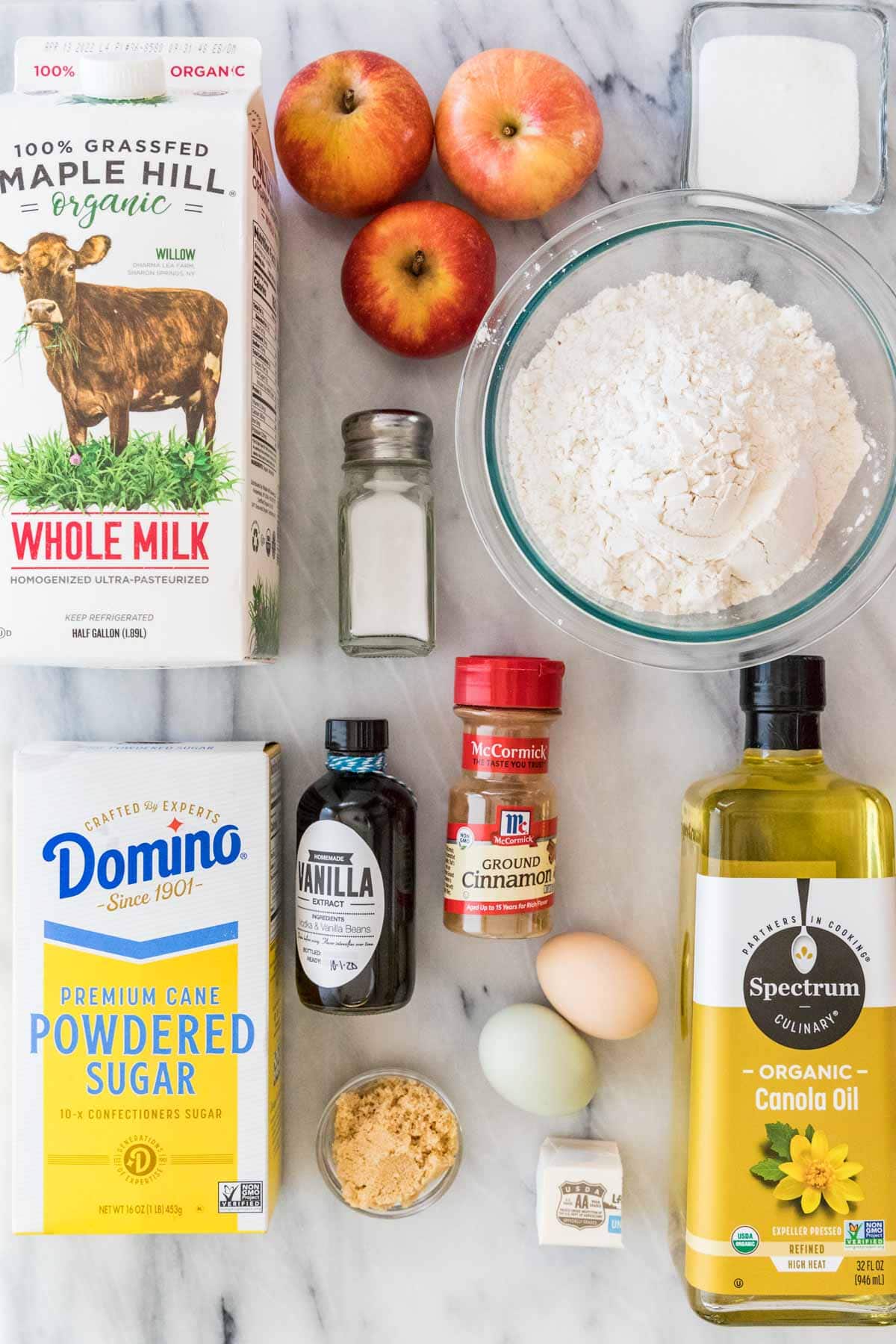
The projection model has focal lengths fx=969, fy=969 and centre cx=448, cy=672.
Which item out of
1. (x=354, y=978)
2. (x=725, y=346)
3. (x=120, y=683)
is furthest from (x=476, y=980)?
(x=725, y=346)

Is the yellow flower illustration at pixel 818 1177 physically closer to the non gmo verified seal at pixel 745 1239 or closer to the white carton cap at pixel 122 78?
the non gmo verified seal at pixel 745 1239

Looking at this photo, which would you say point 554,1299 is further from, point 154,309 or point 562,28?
point 562,28

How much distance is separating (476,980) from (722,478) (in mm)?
527

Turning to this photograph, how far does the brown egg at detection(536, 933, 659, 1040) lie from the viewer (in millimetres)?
871

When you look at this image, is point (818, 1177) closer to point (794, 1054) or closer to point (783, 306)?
point (794, 1054)

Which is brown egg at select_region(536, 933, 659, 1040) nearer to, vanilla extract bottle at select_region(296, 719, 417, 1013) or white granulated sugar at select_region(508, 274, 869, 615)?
vanilla extract bottle at select_region(296, 719, 417, 1013)

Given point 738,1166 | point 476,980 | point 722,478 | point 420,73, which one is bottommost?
point 738,1166

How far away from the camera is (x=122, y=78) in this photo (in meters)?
0.76

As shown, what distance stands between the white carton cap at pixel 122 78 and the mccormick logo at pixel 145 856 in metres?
0.61

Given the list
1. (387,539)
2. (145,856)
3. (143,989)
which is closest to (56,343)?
(387,539)

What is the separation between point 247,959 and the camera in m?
0.87

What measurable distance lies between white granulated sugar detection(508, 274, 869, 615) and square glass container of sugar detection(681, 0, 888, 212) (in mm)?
125

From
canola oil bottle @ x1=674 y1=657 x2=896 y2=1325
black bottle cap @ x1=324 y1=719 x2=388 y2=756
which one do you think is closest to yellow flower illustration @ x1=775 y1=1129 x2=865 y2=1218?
canola oil bottle @ x1=674 y1=657 x2=896 y2=1325

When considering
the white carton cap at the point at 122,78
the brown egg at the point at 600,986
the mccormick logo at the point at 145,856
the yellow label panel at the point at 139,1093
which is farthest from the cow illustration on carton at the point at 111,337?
the brown egg at the point at 600,986
